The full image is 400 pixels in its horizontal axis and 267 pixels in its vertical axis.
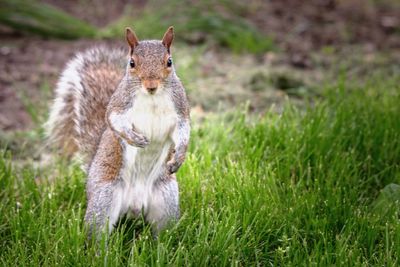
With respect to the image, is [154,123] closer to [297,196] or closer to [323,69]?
[297,196]

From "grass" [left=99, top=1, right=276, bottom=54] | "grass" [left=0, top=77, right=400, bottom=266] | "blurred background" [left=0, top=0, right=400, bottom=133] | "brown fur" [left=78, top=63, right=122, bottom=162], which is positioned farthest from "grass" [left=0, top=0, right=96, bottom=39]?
"brown fur" [left=78, top=63, right=122, bottom=162]

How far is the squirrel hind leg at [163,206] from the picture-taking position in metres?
2.61

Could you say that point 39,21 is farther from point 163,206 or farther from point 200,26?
point 163,206

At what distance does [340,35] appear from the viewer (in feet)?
19.9

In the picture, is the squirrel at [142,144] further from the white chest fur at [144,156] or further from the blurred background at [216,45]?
the blurred background at [216,45]

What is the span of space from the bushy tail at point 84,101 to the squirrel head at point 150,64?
614 mm

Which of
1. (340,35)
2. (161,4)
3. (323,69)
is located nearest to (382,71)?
(323,69)

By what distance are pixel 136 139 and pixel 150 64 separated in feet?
0.92

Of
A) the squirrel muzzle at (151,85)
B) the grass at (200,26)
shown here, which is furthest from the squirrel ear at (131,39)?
the grass at (200,26)

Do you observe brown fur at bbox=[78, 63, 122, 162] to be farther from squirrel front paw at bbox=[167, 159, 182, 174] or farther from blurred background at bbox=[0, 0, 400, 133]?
blurred background at bbox=[0, 0, 400, 133]

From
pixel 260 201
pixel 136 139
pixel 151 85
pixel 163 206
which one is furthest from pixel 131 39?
pixel 260 201

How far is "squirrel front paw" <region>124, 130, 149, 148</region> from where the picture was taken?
2.46m

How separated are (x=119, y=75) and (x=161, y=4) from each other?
2805 mm

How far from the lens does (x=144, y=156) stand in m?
2.58
